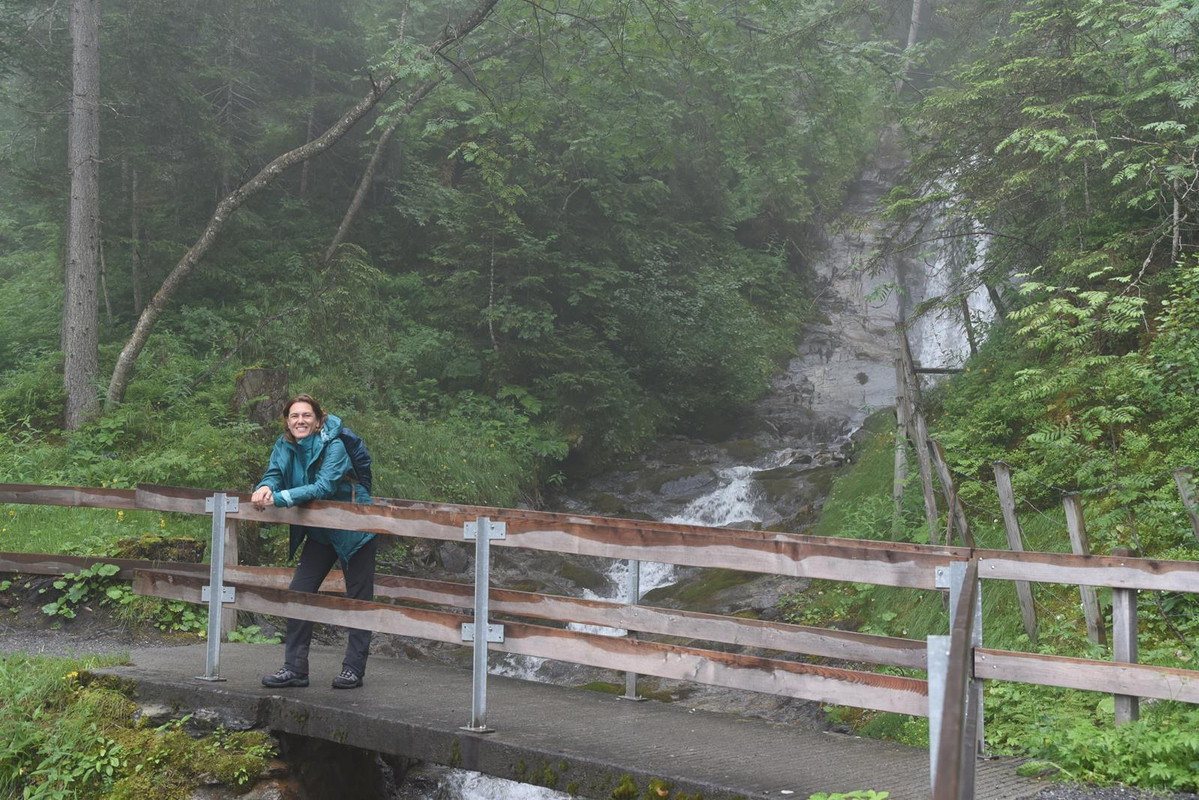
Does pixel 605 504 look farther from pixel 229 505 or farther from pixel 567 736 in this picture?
pixel 567 736

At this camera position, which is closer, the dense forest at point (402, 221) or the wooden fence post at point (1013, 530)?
the wooden fence post at point (1013, 530)

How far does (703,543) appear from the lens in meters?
4.94

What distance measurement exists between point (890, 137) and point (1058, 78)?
25804 millimetres

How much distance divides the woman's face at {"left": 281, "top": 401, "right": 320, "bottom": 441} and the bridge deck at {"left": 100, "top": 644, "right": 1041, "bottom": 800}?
1.52 m

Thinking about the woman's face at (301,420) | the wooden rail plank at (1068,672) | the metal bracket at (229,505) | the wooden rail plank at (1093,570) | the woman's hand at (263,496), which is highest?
the woman's face at (301,420)

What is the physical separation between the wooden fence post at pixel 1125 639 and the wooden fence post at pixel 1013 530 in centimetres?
219

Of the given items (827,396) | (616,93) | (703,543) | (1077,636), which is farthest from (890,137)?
(703,543)

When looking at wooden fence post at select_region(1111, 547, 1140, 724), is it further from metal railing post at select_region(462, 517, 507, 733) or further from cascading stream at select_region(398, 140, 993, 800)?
cascading stream at select_region(398, 140, 993, 800)

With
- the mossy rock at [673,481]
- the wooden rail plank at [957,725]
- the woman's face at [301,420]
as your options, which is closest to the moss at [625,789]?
the wooden rail plank at [957,725]

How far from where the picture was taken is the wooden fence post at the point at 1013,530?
6797 mm

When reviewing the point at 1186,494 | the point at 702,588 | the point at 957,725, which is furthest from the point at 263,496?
the point at 702,588

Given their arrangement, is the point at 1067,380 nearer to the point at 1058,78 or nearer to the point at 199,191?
the point at 1058,78

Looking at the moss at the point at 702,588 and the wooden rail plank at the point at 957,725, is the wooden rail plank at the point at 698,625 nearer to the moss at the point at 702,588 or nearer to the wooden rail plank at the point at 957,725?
the wooden rail plank at the point at 957,725

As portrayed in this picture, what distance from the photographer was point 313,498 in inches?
229
